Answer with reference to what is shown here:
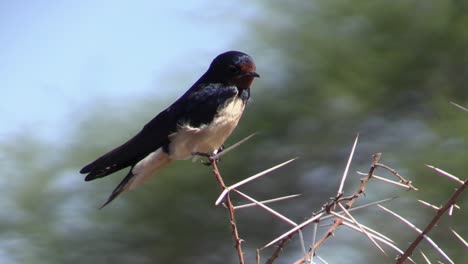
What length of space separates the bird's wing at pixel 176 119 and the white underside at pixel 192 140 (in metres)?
0.01

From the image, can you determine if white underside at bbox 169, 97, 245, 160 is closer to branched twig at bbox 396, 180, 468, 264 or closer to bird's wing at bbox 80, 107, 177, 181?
bird's wing at bbox 80, 107, 177, 181

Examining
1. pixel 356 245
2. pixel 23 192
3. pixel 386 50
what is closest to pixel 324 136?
pixel 386 50

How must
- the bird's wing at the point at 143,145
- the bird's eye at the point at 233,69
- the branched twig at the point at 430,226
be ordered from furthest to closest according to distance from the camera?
the bird's eye at the point at 233,69, the bird's wing at the point at 143,145, the branched twig at the point at 430,226

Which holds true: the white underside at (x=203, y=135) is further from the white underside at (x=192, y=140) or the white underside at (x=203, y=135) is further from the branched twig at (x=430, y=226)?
the branched twig at (x=430, y=226)

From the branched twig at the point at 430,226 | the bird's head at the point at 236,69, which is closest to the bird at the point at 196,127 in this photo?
the bird's head at the point at 236,69

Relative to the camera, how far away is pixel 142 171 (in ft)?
6.85

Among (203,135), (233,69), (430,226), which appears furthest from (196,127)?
(430,226)

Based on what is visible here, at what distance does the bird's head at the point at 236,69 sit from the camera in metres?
2.12

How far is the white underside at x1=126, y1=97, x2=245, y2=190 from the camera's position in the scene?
210 centimetres

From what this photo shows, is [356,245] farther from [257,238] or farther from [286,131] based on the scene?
[286,131]

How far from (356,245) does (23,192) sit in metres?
1.29

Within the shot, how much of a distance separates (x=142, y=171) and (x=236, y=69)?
10.7 inches

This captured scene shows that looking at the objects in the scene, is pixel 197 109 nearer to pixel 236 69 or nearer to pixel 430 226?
pixel 236 69

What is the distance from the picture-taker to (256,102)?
393 centimetres
